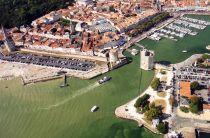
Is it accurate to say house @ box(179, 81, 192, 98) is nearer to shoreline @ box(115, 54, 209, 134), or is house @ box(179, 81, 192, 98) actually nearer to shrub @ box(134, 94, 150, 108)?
shrub @ box(134, 94, 150, 108)

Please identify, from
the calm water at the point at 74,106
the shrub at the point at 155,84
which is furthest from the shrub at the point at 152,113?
the shrub at the point at 155,84

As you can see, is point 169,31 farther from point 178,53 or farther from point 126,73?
point 126,73

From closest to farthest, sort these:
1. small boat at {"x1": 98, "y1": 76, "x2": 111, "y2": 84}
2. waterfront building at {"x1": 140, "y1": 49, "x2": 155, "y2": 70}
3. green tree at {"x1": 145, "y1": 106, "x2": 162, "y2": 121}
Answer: green tree at {"x1": 145, "y1": 106, "x2": 162, "y2": 121}
small boat at {"x1": 98, "y1": 76, "x2": 111, "y2": 84}
waterfront building at {"x1": 140, "y1": 49, "x2": 155, "y2": 70}

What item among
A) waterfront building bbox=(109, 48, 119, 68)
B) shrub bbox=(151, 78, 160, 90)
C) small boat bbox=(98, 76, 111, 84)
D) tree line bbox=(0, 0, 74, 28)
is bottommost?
small boat bbox=(98, 76, 111, 84)

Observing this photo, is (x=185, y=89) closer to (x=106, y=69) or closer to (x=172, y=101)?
(x=172, y=101)

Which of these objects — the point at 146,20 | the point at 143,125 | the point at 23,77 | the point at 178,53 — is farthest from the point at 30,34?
the point at 143,125

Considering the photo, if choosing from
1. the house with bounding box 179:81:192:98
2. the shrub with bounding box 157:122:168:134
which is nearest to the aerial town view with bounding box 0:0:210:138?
the house with bounding box 179:81:192:98
